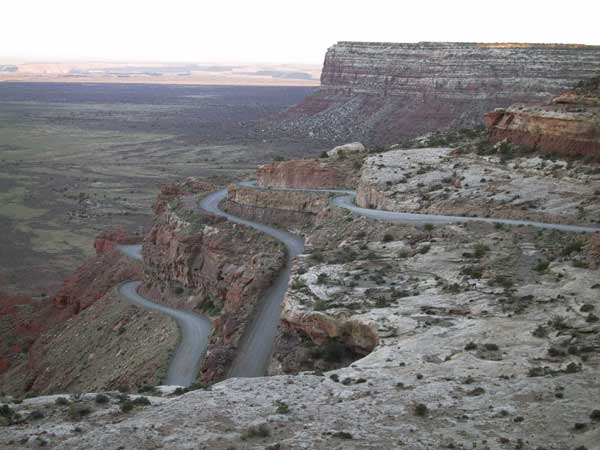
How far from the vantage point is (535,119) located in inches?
1551

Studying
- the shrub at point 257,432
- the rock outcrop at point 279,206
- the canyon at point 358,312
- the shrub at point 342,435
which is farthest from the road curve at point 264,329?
the shrub at point 342,435

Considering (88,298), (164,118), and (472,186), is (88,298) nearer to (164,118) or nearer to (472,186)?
(472,186)

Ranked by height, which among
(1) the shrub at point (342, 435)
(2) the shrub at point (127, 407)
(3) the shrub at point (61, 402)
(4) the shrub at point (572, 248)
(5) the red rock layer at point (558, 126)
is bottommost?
(3) the shrub at point (61, 402)

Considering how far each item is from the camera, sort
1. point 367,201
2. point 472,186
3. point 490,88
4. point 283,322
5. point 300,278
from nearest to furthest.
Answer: point 283,322, point 300,278, point 472,186, point 367,201, point 490,88

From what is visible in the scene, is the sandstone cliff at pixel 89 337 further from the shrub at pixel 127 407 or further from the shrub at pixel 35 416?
the shrub at pixel 35 416

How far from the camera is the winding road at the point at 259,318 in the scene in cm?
2916

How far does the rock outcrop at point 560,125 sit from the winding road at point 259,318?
5930 millimetres

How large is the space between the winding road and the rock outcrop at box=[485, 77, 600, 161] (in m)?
5.93

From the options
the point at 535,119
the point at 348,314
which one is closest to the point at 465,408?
the point at 348,314

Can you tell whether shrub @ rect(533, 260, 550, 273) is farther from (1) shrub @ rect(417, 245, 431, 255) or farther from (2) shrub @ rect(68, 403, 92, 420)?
(2) shrub @ rect(68, 403, 92, 420)

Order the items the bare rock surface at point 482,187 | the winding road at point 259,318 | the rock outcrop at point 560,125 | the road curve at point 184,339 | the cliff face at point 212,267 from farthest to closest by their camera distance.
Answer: the rock outcrop at point 560,125
the bare rock surface at point 482,187
the cliff face at point 212,267
the road curve at point 184,339
the winding road at point 259,318

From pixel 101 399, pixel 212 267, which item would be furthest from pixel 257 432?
pixel 212 267

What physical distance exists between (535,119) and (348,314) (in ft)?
63.6

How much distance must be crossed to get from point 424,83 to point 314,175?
3189 inches
